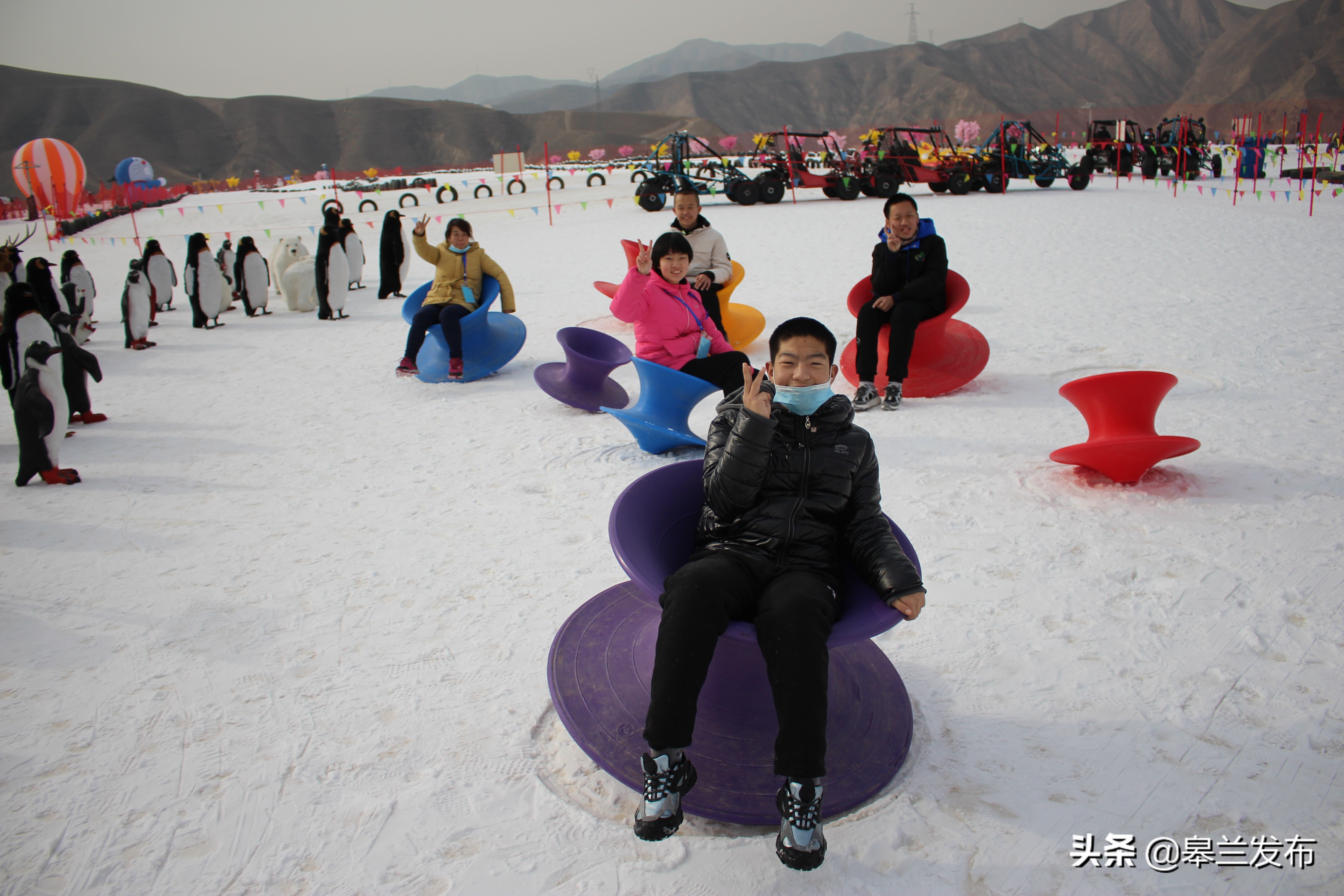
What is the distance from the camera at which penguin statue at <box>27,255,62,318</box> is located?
644cm

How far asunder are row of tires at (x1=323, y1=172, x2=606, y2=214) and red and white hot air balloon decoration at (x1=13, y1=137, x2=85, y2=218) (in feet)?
22.2

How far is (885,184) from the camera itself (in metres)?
17.8

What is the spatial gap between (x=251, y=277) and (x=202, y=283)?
0.60 meters

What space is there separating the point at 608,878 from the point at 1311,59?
3436 inches

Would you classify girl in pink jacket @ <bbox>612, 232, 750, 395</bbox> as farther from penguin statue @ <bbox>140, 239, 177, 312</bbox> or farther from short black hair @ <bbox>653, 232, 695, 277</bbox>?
penguin statue @ <bbox>140, 239, 177, 312</bbox>

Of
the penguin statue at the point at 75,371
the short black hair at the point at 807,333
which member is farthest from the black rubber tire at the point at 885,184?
the short black hair at the point at 807,333

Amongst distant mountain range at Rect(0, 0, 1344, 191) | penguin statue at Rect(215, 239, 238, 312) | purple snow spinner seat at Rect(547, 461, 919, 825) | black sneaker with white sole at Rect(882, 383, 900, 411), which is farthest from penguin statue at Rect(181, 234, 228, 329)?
distant mountain range at Rect(0, 0, 1344, 191)

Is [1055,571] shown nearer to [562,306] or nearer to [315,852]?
[315,852]

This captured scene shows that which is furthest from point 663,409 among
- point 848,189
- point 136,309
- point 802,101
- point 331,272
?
point 802,101

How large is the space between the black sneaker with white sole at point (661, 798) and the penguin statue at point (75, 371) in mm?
4269

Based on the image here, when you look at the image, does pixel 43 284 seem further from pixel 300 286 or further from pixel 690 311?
pixel 690 311

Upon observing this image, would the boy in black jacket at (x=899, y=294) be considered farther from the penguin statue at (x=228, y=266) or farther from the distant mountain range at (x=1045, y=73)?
the distant mountain range at (x=1045, y=73)

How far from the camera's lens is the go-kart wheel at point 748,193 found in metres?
17.4

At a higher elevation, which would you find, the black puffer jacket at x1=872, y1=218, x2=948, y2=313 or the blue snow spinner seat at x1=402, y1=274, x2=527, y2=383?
the black puffer jacket at x1=872, y1=218, x2=948, y2=313
